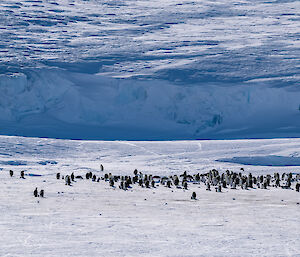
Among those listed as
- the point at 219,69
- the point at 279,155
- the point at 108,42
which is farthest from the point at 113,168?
the point at 108,42

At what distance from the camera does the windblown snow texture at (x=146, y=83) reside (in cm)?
2173

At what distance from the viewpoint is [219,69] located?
24.8 m

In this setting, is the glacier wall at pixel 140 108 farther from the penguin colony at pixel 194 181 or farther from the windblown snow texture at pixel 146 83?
the penguin colony at pixel 194 181

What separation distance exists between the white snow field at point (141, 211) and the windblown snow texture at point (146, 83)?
150 inches

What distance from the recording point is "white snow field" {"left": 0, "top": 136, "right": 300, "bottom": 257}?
702 centimetres

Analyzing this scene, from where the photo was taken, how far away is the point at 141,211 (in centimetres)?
966

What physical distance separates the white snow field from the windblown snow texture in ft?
12.5

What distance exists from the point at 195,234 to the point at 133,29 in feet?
82.6

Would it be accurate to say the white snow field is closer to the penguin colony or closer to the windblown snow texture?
the penguin colony

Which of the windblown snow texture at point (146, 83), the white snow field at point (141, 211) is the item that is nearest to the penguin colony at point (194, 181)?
the white snow field at point (141, 211)

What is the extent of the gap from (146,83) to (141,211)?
13556 mm

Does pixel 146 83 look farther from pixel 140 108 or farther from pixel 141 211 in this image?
pixel 141 211

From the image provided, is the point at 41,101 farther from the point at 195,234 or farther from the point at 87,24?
the point at 195,234

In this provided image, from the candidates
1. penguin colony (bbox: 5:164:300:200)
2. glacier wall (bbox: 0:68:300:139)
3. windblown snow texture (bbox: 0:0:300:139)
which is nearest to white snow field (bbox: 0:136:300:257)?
penguin colony (bbox: 5:164:300:200)
